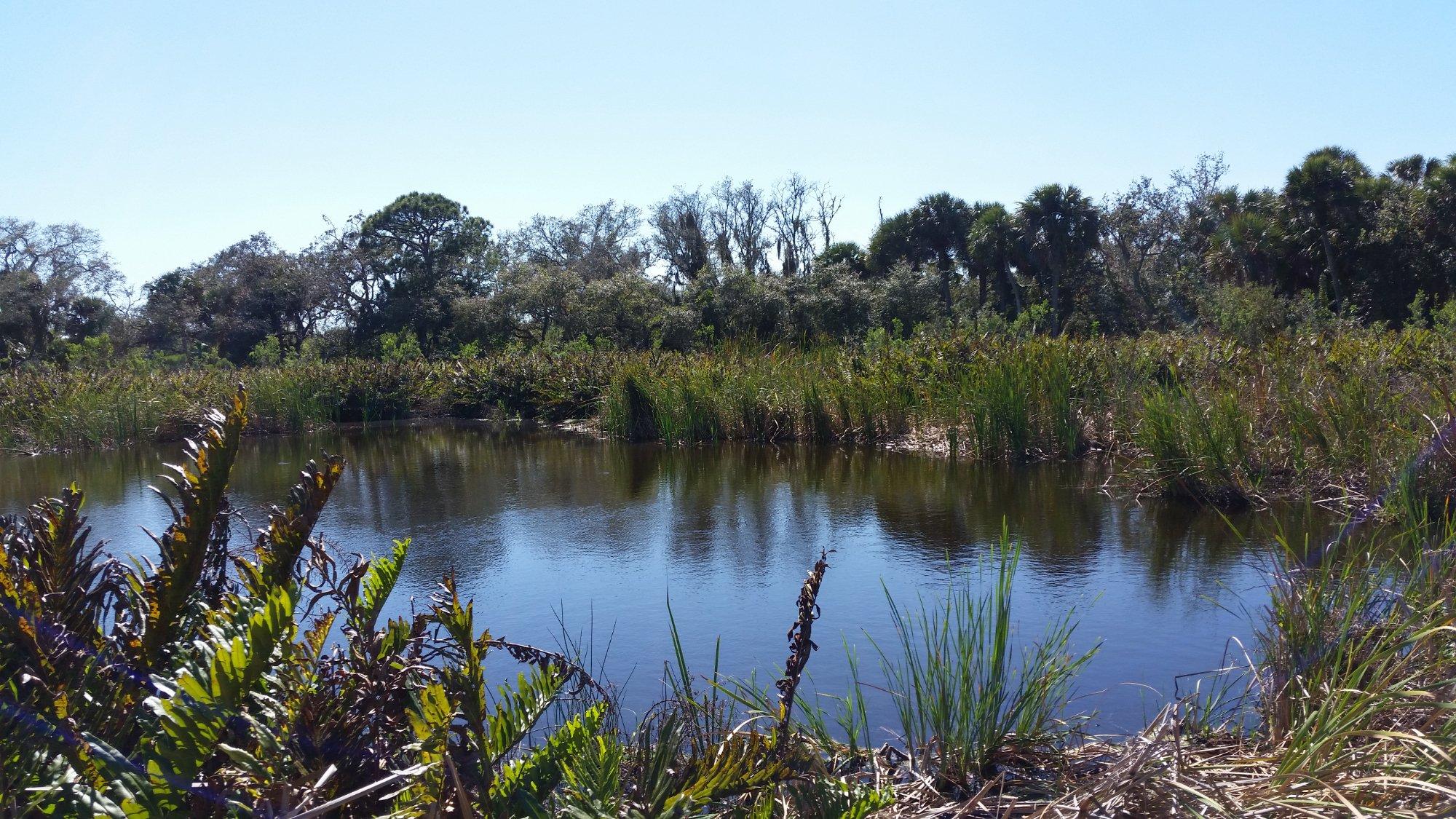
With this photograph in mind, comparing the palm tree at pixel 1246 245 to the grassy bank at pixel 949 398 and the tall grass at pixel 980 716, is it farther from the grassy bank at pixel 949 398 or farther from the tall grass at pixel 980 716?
the tall grass at pixel 980 716

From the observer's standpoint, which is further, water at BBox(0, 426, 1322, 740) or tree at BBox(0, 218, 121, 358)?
tree at BBox(0, 218, 121, 358)

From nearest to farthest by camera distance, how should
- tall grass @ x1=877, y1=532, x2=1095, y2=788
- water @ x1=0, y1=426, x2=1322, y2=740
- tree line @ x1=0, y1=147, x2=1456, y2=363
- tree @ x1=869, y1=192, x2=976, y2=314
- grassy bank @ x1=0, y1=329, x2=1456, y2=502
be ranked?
tall grass @ x1=877, y1=532, x2=1095, y2=788 < water @ x1=0, y1=426, x2=1322, y2=740 < grassy bank @ x1=0, y1=329, x2=1456, y2=502 < tree line @ x1=0, y1=147, x2=1456, y2=363 < tree @ x1=869, y1=192, x2=976, y2=314

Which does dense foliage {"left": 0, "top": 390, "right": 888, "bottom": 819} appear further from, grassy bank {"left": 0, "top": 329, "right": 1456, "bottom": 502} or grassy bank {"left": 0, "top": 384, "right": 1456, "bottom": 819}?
grassy bank {"left": 0, "top": 329, "right": 1456, "bottom": 502}

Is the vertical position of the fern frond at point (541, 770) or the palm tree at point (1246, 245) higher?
the palm tree at point (1246, 245)

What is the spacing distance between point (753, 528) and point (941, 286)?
30.2 meters

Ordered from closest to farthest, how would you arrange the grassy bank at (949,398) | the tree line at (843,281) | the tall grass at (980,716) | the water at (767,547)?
the tall grass at (980,716)
the water at (767,547)
the grassy bank at (949,398)
the tree line at (843,281)

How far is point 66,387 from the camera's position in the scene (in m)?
19.3

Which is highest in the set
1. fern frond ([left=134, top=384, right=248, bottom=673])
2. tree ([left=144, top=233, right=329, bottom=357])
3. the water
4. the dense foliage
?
tree ([left=144, top=233, right=329, bottom=357])

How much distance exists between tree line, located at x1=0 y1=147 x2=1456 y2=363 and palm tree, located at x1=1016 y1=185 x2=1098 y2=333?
6 centimetres

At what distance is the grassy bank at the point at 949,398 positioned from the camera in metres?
8.41

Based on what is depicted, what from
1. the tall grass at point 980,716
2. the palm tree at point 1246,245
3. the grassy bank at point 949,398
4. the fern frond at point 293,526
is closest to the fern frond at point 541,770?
the fern frond at point 293,526

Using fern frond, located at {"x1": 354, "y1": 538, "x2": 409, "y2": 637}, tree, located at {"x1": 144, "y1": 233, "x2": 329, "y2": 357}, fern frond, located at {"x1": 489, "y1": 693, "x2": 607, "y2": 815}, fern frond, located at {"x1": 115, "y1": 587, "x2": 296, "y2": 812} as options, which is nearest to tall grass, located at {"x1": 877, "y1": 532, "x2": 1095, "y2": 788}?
fern frond, located at {"x1": 489, "y1": 693, "x2": 607, "y2": 815}

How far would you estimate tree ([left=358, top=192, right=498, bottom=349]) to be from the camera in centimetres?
3922

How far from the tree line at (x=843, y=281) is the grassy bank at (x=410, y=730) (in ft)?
68.6
